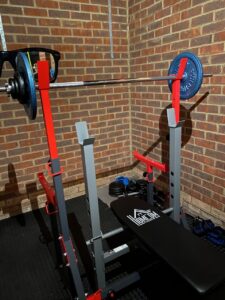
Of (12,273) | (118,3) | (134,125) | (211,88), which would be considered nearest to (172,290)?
(12,273)

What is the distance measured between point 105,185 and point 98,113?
967 mm

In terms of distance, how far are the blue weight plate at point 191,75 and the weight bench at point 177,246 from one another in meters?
0.89

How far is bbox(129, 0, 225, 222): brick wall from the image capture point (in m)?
1.87

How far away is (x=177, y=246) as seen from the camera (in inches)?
51.3

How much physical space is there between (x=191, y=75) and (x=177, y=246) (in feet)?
3.63

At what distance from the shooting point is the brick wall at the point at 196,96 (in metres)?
1.87

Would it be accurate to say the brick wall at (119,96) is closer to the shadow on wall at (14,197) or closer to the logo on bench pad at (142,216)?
the shadow on wall at (14,197)

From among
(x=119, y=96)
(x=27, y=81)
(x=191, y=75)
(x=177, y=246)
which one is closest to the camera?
(x=27, y=81)

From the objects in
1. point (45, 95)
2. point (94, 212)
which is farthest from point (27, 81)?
point (94, 212)

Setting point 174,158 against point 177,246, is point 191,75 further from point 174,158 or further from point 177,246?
point 177,246

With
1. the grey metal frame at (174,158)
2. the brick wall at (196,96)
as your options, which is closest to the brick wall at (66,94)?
the brick wall at (196,96)

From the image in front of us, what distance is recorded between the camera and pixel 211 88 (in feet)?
6.34

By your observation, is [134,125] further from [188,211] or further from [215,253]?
[215,253]

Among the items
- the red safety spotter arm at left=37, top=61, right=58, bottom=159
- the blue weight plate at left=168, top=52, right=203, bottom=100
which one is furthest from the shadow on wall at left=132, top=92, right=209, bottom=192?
the red safety spotter arm at left=37, top=61, right=58, bottom=159
